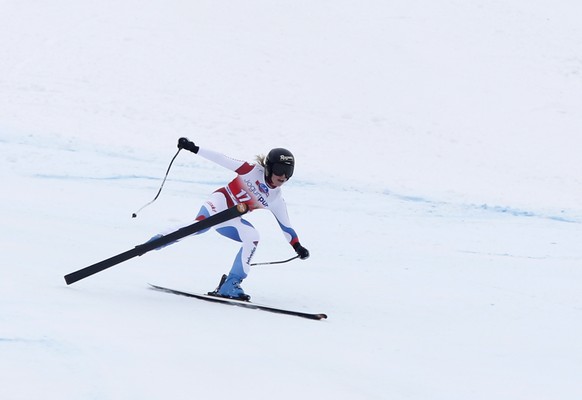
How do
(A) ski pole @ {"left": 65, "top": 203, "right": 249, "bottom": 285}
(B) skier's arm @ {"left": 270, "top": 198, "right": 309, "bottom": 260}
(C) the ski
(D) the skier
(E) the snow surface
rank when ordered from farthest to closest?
(B) skier's arm @ {"left": 270, "top": 198, "right": 309, "bottom": 260} < (D) the skier < (C) the ski < (A) ski pole @ {"left": 65, "top": 203, "right": 249, "bottom": 285} < (E) the snow surface

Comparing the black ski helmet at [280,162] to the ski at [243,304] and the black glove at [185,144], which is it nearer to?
the black glove at [185,144]

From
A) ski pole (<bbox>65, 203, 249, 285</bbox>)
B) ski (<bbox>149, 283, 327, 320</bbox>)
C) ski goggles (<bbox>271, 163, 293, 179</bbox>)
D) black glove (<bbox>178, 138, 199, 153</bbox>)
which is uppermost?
black glove (<bbox>178, 138, 199, 153</bbox>)

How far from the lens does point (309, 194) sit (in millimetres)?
12922

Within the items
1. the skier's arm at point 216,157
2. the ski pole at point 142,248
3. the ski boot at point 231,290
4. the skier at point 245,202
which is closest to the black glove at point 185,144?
the skier's arm at point 216,157

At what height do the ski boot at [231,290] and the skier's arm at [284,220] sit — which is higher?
the skier's arm at [284,220]

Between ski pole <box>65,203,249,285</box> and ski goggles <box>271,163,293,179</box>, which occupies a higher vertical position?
ski goggles <box>271,163,293,179</box>

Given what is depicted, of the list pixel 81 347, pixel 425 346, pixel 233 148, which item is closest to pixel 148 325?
pixel 81 347

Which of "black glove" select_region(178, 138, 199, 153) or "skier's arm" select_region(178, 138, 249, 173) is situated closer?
"black glove" select_region(178, 138, 199, 153)

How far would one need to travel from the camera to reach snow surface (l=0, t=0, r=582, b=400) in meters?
5.05

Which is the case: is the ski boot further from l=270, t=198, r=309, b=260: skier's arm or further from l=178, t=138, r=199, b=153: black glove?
l=178, t=138, r=199, b=153: black glove

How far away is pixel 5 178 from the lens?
11.4 meters

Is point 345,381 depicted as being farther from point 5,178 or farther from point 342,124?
point 342,124

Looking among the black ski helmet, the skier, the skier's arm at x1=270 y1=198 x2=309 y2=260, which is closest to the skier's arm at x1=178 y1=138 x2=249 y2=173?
the skier

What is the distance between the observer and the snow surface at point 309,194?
5.05 metres
